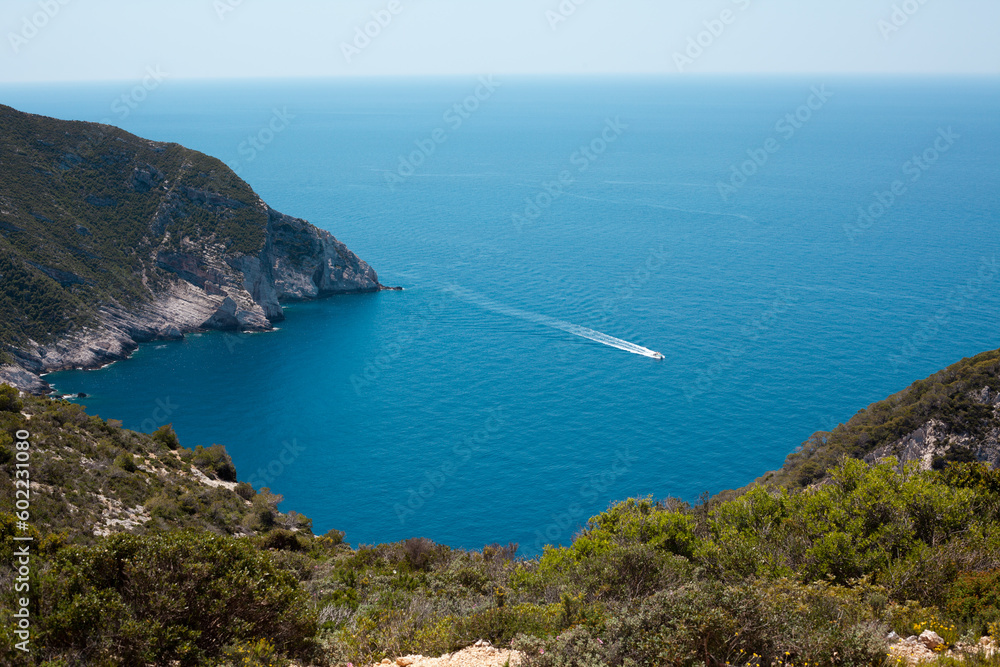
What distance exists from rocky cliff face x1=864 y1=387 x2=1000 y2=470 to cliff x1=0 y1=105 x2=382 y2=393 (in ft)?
234

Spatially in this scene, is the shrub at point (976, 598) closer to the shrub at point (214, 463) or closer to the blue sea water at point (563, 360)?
the blue sea water at point (563, 360)

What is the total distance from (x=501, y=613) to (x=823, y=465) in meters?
31.3

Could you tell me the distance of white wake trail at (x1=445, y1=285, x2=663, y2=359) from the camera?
7656 cm

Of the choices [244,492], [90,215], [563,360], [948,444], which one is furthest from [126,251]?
[948,444]

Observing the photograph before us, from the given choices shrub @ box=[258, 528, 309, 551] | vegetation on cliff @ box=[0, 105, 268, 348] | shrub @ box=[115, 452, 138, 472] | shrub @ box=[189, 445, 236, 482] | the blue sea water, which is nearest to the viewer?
shrub @ box=[258, 528, 309, 551]

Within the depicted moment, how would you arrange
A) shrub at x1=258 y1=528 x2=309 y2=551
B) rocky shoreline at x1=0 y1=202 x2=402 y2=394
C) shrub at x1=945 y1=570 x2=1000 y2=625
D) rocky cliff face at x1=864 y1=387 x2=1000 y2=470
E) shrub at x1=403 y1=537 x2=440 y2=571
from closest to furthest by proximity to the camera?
shrub at x1=945 y1=570 x2=1000 y2=625 < shrub at x1=403 y1=537 x2=440 y2=571 < shrub at x1=258 y1=528 x2=309 y2=551 < rocky cliff face at x1=864 y1=387 x2=1000 y2=470 < rocky shoreline at x1=0 y1=202 x2=402 y2=394

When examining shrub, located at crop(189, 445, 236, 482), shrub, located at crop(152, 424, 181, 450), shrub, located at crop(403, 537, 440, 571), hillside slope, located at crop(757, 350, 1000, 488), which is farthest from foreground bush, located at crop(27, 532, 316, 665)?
shrub, located at crop(152, 424, 181, 450)

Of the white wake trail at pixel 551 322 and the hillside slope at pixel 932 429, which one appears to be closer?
the hillside slope at pixel 932 429

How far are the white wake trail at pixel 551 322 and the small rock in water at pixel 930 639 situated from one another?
62756mm

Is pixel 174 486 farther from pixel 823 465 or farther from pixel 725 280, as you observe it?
pixel 725 280

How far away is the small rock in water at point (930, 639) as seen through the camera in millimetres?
12086

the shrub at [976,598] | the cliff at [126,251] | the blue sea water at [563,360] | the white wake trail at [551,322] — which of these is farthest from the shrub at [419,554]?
the cliff at [126,251]

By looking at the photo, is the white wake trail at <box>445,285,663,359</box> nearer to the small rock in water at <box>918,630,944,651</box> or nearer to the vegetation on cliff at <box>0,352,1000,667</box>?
the vegetation on cliff at <box>0,352,1000,667</box>

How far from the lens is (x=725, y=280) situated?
9688 centimetres
